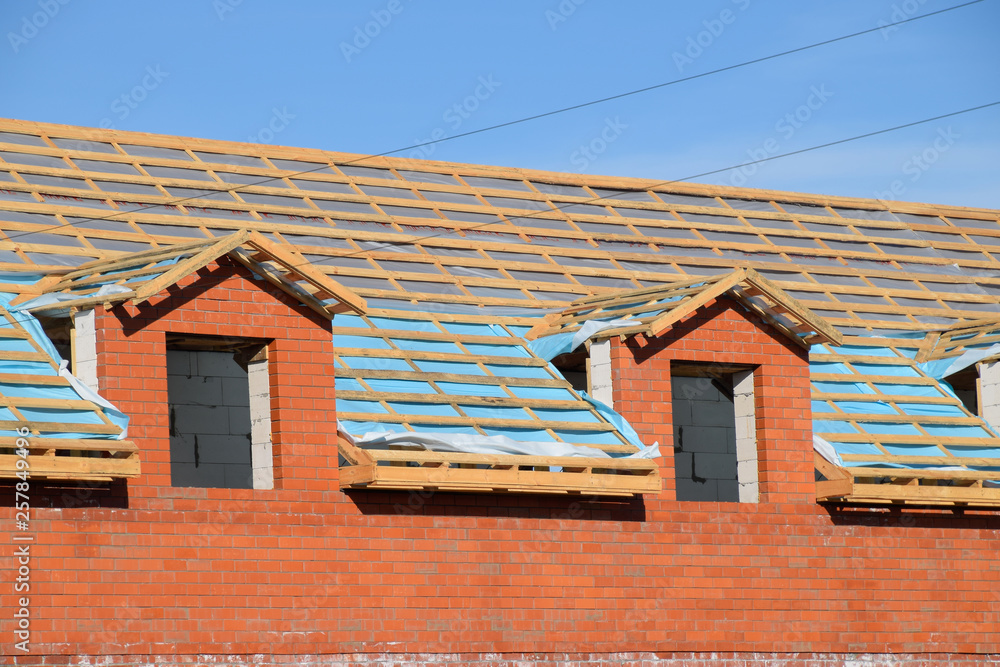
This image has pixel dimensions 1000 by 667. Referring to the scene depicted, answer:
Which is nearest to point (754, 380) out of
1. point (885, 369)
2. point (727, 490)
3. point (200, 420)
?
point (727, 490)

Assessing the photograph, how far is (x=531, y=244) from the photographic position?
74.4 ft

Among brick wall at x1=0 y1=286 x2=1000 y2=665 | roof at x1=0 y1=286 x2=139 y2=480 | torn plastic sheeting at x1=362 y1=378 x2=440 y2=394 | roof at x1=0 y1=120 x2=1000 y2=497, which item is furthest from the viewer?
roof at x1=0 y1=120 x2=1000 y2=497

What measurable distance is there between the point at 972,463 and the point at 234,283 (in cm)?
1065

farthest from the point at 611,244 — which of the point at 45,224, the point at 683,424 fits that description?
the point at 45,224

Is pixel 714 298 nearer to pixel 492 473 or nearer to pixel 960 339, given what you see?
pixel 492 473

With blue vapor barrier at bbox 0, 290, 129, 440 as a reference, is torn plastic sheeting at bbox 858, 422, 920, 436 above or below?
below

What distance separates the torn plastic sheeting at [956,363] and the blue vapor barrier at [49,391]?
1289 centimetres

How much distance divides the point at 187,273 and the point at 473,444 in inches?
152

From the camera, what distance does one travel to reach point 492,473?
1694 cm

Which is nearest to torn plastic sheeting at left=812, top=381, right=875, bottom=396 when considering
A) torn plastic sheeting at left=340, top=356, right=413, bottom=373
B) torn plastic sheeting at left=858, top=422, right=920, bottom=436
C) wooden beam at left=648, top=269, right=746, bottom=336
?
torn plastic sheeting at left=858, top=422, right=920, bottom=436

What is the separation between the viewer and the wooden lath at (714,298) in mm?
19172

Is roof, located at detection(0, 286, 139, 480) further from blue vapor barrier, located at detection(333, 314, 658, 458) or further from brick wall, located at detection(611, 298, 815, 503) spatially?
brick wall, located at detection(611, 298, 815, 503)

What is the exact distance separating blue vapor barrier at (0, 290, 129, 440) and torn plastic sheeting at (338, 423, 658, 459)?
2850mm

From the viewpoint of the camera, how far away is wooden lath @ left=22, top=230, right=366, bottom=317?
51.8 feet
